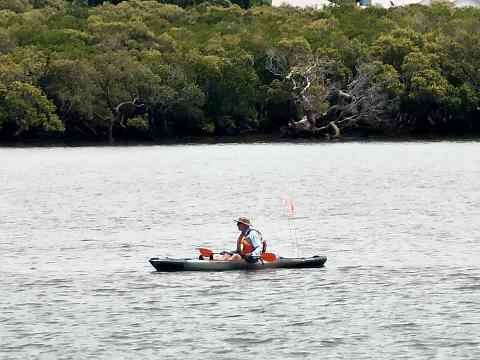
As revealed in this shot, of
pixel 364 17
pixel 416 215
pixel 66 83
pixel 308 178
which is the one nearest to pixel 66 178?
pixel 308 178

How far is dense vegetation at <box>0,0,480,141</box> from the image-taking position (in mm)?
135125

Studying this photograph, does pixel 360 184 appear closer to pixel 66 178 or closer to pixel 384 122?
pixel 66 178

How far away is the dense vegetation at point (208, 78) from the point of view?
135 meters

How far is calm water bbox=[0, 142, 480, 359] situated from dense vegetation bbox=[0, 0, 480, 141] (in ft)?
132

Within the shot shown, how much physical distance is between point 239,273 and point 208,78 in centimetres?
9733

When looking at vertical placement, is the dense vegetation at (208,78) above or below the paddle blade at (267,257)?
above


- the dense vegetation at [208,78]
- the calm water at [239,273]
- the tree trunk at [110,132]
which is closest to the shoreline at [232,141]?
the tree trunk at [110,132]

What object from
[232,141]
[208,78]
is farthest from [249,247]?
[208,78]

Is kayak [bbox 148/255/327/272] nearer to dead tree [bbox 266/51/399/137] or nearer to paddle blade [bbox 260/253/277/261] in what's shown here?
paddle blade [bbox 260/253/277/261]

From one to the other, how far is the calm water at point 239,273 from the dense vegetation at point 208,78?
4013 centimetres

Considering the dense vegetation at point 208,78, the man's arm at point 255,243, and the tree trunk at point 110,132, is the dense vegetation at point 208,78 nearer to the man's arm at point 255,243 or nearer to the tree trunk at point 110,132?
the tree trunk at point 110,132

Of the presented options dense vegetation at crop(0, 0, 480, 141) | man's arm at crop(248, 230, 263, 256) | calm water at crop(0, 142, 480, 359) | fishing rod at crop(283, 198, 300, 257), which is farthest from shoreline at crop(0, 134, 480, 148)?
man's arm at crop(248, 230, 263, 256)

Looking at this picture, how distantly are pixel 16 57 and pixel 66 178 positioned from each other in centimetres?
5171

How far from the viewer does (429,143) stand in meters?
127
